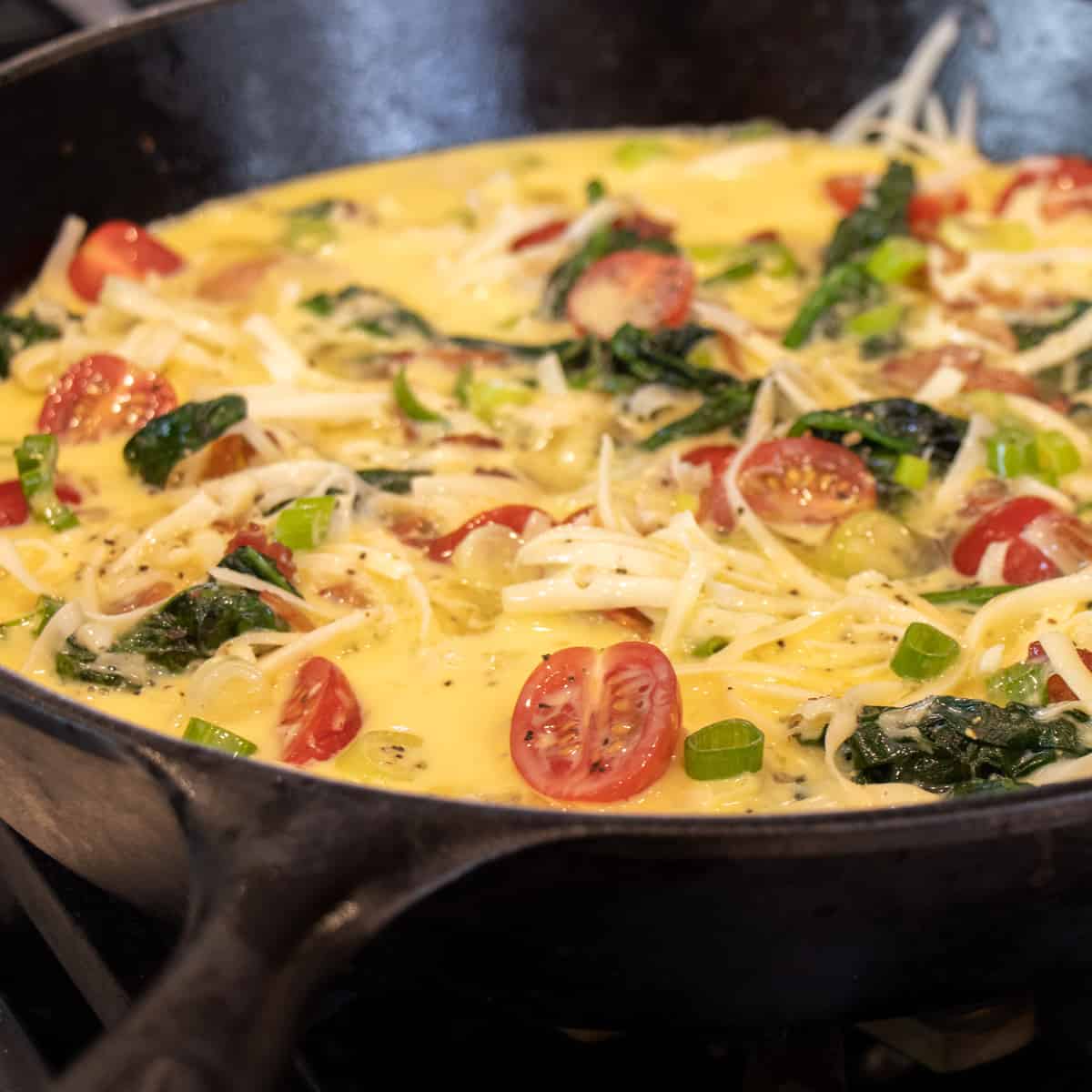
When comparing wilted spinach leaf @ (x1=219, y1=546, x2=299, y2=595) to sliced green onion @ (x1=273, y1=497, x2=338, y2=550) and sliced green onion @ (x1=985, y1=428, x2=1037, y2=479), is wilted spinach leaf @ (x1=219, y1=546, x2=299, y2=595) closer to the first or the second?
sliced green onion @ (x1=273, y1=497, x2=338, y2=550)

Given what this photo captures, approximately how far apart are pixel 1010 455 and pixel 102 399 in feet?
7.24

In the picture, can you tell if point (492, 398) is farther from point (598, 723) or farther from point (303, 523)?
point (598, 723)

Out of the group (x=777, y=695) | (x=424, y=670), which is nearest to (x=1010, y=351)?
(x=777, y=695)

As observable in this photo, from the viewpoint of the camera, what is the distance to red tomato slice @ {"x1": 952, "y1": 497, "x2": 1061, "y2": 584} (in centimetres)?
304

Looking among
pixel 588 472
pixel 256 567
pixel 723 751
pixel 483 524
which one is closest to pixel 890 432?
pixel 588 472

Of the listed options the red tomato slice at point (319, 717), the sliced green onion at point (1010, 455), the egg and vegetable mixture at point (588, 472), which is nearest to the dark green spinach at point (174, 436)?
the egg and vegetable mixture at point (588, 472)

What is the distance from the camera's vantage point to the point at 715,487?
3.29 meters

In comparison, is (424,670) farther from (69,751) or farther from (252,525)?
(69,751)

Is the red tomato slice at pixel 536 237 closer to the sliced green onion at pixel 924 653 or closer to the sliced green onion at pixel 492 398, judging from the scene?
the sliced green onion at pixel 492 398

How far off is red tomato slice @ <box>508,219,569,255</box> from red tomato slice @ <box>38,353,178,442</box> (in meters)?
1.25

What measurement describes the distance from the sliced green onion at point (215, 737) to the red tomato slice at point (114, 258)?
77.3 inches

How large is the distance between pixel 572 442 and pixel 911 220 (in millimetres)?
1702

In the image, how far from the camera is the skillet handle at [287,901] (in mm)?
1524

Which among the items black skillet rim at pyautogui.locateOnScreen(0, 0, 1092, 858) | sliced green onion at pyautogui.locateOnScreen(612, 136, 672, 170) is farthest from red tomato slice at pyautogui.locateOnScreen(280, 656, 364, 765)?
sliced green onion at pyautogui.locateOnScreen(612, 136, 672, 170)
